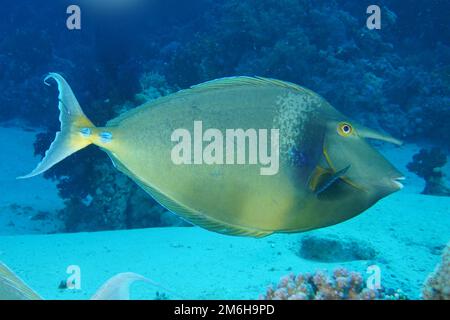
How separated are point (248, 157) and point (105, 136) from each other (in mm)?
550

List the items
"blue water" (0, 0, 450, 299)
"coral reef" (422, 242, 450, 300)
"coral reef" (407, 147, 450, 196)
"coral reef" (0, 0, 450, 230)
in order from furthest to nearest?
1. "coral reef" (407, 147, 450, 196)
2. "coral reef" (0, 0, 450, 230)
3. "blue water" (0, 0, 450, 299)
4. "coral reef" (422, 242, 450, 300)

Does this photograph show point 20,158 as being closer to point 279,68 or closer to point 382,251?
point 279,68

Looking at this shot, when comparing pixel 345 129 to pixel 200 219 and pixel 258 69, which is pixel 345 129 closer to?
pixel 200 219

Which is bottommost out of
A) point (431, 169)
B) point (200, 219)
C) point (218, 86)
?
point (200, 219)

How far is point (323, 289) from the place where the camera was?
2.27m

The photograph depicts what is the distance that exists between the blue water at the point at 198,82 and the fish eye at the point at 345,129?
0.17 m

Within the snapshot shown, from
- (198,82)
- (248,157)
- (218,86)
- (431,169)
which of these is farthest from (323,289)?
(198,82)

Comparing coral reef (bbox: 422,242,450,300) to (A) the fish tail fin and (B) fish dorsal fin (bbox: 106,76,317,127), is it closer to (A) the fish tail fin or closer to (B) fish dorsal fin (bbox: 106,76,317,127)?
(B) fish dorsal fin (bbox: 106,76,317,127)

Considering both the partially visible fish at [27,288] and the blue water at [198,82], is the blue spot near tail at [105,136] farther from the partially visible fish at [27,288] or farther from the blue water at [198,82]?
the blue water at [198,82]

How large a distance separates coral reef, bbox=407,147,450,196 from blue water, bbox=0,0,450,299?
0.03 meters

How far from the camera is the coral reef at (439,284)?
2.14 m

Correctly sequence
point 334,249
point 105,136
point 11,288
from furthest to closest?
point 334,249, point 105,136, point 11,288

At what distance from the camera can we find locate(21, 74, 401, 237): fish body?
4.65 feet

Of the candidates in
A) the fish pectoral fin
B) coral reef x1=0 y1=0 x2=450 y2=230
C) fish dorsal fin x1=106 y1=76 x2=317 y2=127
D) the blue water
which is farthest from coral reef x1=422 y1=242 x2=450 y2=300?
coral reef x1=0 y1=0 x2=450 y2=230
